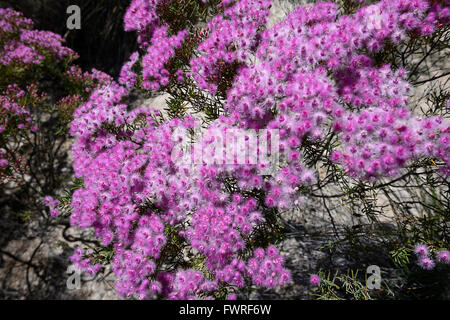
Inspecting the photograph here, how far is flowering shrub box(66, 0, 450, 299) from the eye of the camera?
6.36 feet

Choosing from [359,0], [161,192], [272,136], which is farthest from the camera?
[359,0]

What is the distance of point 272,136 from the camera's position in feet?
6.63

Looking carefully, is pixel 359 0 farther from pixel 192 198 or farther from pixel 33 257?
pixel 33 257

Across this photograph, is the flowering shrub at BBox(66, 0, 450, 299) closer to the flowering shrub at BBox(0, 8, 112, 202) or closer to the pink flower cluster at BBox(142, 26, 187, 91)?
the pink flower cluster at BBox(142, 26, 187, 91)

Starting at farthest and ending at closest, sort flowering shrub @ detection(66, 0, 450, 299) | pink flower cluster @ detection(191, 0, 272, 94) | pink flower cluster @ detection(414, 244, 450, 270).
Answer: pink flower cluster @ detection(191, 0, 272, 94), pink flower cluster @ detection(414, 244, 450, 270), flowering shrub @ detection(66, 0, 450, 299)

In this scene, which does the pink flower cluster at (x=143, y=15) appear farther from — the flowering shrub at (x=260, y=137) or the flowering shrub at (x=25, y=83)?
the flowering shrub at (x=25, y=83)

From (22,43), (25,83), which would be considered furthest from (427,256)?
(25,83)

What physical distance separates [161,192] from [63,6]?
542cm

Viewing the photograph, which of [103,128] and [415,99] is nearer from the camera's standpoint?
[103,128]

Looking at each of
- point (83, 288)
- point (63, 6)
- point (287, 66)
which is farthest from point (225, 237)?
point (63, 6)

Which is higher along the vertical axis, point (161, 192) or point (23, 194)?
point (23, 194)

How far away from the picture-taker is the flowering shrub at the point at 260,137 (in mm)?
1938

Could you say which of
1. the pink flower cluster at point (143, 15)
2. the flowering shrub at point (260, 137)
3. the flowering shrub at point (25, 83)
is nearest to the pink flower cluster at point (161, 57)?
the flowering shrub at point (260, 137)

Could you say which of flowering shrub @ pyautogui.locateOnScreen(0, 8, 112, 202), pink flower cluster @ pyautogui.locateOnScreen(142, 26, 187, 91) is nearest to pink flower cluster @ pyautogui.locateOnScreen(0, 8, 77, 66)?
flowering shrub @ pyautogui.locateOnScreen(0, 8, 112, 202)
